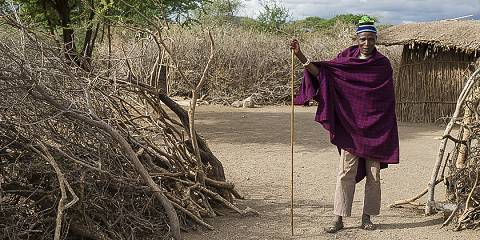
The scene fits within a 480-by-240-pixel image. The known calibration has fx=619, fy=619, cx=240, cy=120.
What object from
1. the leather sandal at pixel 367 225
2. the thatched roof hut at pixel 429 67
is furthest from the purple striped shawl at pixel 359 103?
the thatched roof hut at pixel 429 67

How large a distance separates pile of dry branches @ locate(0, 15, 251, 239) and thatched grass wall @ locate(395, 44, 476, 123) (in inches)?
356

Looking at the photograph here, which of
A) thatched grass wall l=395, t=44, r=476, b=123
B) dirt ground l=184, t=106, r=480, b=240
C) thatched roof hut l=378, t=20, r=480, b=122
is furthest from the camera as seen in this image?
thatched grass wall l=395, t=44, r=476, b=123

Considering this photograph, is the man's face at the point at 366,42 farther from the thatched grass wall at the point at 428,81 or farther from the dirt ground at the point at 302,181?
the thatched grass wall at the point at 428,81

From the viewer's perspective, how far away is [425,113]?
42.9 ft

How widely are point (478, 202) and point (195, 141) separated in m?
2.37

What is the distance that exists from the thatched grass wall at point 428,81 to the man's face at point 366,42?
807 cm

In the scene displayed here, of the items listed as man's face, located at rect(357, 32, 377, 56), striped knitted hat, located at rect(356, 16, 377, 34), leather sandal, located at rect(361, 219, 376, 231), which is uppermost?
striped knitted hat, located at rect(356, 16, 377, 34)

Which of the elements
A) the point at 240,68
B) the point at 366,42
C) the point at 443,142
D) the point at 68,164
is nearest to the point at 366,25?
the point at 366,42

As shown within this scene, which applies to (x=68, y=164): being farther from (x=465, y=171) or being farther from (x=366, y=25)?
(x=465, y=171)

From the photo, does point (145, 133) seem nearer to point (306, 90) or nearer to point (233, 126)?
point (306, 90)

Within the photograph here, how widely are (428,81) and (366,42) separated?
856cm

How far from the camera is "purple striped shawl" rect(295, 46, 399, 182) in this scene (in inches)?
196

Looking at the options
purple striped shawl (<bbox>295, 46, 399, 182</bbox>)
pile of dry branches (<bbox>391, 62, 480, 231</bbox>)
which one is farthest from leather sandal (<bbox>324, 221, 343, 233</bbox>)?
pile of dry branches (<bbox>391, 62, 480, 231</bbox>)

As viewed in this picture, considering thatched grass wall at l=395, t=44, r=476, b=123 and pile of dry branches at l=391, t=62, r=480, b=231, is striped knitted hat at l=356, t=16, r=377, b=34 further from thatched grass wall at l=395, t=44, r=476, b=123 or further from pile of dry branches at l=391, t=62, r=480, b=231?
thatched grass wall at l=395, t=44, r=476, b=123
